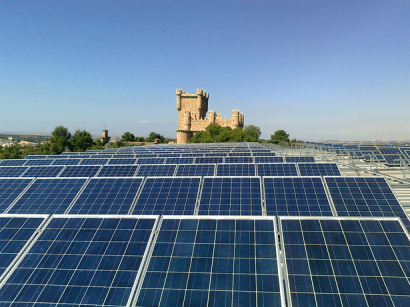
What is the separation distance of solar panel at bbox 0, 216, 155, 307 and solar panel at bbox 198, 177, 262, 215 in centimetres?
357

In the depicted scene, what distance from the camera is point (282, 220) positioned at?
250 inches

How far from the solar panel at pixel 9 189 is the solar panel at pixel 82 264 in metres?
5.47

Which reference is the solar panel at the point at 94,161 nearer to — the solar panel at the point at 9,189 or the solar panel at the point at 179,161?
the solar panel at the point at 179,161

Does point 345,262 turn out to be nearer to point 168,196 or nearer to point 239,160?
point 168,196

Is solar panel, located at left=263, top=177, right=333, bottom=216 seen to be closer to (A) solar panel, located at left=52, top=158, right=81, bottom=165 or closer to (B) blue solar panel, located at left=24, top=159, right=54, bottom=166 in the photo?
(A) solar panel, located at left=52, top=158, right=81, bottom=165

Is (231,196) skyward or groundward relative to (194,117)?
groundward

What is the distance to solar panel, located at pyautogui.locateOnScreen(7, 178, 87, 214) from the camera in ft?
32.7

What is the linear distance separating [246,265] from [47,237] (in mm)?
5441

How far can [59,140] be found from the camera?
83.5 m

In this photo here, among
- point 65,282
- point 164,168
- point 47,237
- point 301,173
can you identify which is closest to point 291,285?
point 65,282

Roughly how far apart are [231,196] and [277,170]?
739 centimetres

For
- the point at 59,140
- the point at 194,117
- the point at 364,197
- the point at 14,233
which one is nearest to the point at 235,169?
the point at 364,197

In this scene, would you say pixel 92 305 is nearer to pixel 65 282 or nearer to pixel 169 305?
pixel 65 282

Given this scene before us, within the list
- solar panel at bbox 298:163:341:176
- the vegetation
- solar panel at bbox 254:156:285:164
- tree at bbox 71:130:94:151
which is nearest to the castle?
the vegetation
